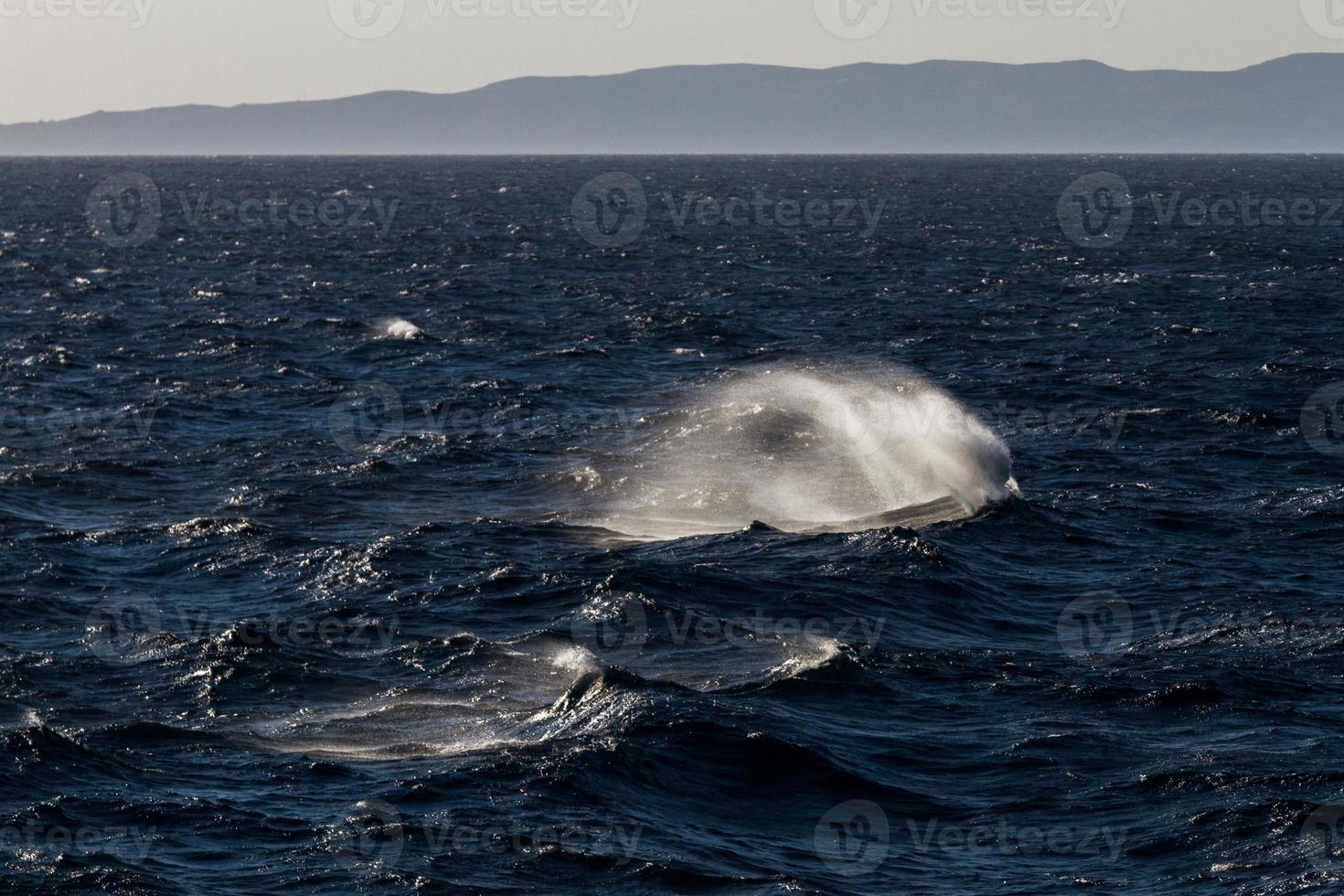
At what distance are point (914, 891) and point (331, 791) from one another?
777cm

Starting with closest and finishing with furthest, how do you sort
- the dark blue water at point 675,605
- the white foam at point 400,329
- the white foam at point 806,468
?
the dark blue water at point 675,605, the white foam at point 806,468, the white foam at point 400,329

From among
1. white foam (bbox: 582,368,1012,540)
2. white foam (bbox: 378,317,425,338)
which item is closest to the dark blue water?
white foam (bbox: 582,368,1012,540)

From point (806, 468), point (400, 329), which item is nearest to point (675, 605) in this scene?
point (806, 468)

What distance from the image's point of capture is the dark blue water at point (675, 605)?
2147 cm

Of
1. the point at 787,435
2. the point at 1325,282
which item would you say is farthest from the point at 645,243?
the point at 787,435

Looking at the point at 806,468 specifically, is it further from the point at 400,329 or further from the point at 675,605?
the point at 400,329

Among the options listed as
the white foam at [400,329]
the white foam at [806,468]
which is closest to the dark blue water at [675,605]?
the white foam at [806,468]

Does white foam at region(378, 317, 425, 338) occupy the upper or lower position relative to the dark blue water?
upper

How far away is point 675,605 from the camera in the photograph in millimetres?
31125

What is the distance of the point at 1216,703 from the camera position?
2639cm

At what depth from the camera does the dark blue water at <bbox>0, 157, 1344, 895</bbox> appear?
845 inches

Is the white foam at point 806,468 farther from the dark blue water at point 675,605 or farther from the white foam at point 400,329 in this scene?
the white foam at point 400,329

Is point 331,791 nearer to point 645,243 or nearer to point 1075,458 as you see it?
point 1075,458

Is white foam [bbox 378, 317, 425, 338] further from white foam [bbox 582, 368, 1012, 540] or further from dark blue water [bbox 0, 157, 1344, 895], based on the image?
white foam [bbox 582, 368, 1012, 540]
